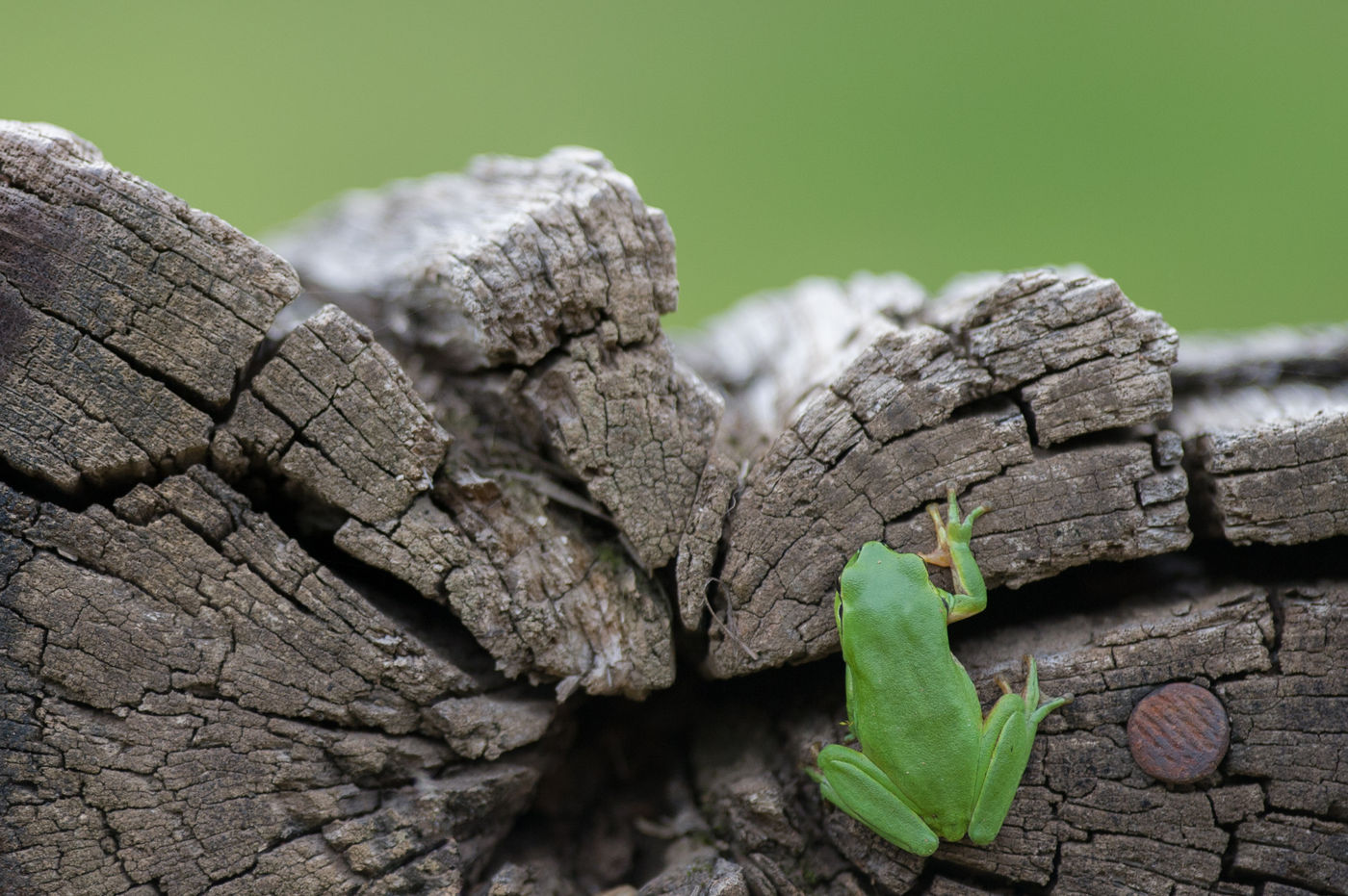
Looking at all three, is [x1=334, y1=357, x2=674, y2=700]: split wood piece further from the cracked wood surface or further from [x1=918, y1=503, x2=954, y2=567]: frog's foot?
[x1=918, y1=503, x2=954, y2=567]: frog's foot

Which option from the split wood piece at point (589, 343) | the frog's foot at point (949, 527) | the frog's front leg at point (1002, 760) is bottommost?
the frog's front leg at point (1002, 760)

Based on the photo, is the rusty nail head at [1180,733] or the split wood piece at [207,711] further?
the rusty nail head at [1180,733]

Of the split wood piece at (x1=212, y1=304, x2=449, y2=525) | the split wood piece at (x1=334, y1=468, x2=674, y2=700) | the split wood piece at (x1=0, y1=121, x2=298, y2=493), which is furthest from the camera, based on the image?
the split wood piece at (x1=334, y1=468, x2=674, y2=700)

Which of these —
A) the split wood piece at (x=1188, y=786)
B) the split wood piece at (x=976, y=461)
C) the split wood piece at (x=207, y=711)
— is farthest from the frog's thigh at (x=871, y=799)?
the split wood piece at (x=207, y=711)

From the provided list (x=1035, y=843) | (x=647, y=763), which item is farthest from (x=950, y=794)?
(x=647, y=763)

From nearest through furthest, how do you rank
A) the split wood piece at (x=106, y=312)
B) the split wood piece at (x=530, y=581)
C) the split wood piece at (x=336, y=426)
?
the split wood piece at (x=106, y=312), the split wood piece at (x=336, y=426), the split wood piece at (x=530, y=581)

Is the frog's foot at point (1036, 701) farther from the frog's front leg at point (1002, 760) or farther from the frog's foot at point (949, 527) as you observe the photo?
the frog's foot at point (949, 527)

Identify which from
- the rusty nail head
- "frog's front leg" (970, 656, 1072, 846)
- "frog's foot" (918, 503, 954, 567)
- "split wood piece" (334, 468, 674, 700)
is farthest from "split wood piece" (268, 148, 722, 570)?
the rusty nail head
